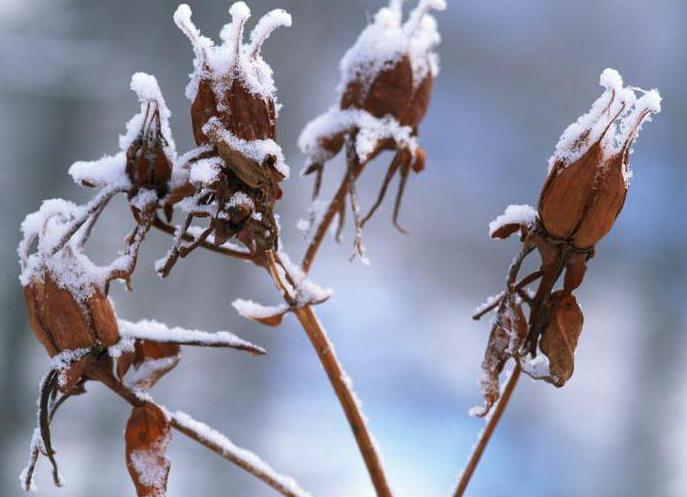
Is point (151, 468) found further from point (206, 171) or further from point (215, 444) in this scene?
point (206, 171)

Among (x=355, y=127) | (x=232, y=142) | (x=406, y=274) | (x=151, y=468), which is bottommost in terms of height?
(x=151, y=468)

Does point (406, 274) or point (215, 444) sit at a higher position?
point (406, 274)

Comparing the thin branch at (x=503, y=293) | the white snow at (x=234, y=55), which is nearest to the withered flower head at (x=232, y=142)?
the white snow at (x=234, y=55)

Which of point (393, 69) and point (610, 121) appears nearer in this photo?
point (610, 121)

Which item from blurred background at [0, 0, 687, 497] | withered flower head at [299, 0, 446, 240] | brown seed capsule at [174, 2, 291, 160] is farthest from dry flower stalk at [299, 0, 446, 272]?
blurred background at [0, 0, 687, 497]

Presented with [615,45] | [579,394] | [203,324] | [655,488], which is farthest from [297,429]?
[615,45]

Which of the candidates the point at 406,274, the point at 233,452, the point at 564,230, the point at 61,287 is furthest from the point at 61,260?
A: the point at 406,274

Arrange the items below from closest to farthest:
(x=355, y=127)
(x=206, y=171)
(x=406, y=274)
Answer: (x=206, y=171) < (x=355, y=127) < (x=406, y=274)

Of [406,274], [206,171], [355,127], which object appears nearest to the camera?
[206,171]

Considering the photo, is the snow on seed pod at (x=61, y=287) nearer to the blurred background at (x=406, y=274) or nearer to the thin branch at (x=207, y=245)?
the thin branch at (x=207, y=245)
